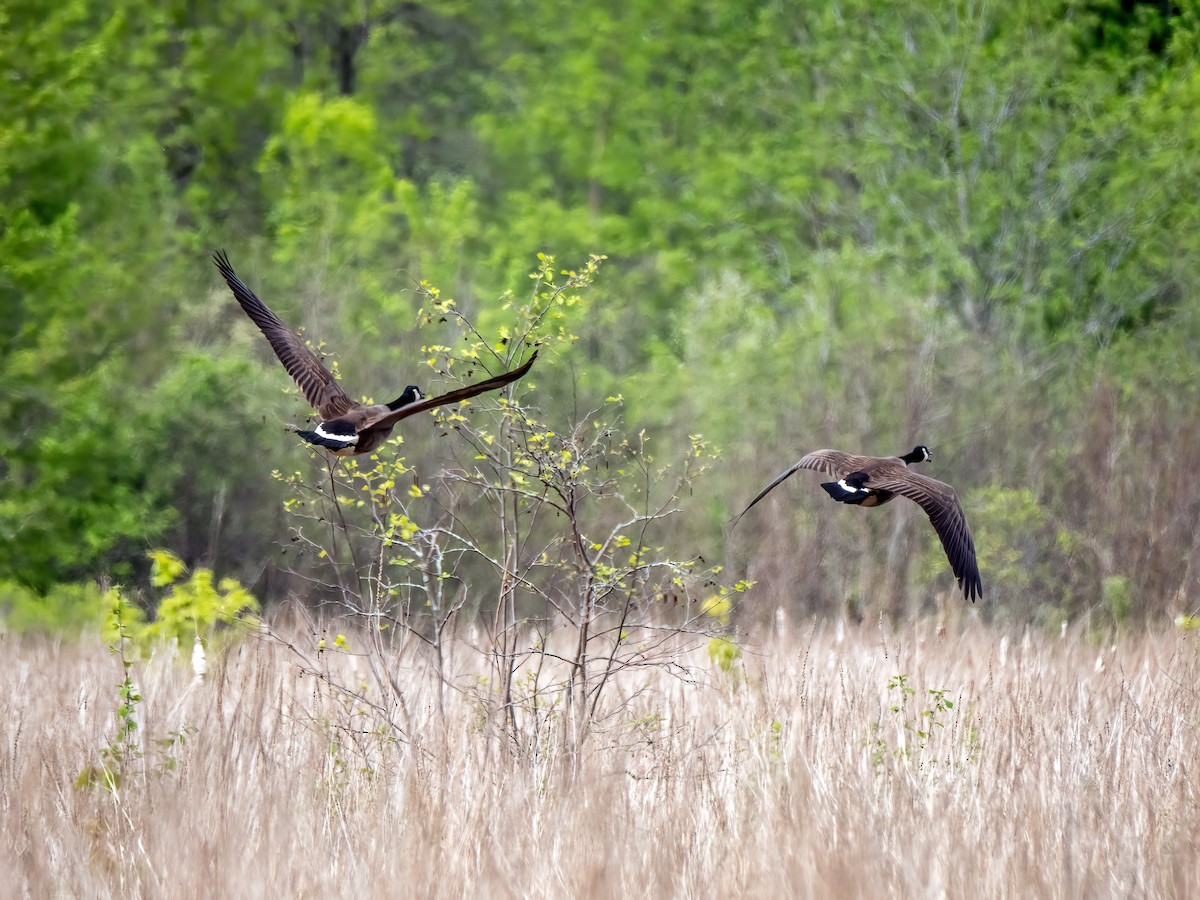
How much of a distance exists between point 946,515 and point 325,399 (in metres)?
3.06

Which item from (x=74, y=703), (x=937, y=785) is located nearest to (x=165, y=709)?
(x=74, y=703)

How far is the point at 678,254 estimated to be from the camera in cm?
2492

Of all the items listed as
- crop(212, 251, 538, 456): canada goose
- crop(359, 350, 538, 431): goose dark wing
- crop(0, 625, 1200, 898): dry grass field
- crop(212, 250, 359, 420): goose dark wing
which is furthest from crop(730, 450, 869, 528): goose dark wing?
crop(359, 350, 538, 431): goose dark wing

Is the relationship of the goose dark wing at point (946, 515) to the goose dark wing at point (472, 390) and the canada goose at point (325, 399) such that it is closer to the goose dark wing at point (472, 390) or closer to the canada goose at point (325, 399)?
the canada goose at point (325, 399)

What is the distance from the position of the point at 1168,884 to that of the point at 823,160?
18251 millimetres

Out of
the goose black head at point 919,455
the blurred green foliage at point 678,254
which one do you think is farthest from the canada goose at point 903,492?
the goose black head at point 919,455

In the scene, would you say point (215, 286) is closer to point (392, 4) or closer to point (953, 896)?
point (392, 4)

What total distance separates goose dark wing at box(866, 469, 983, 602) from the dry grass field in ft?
1.66

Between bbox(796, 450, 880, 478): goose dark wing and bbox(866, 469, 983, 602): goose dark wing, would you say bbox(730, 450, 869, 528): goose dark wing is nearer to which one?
bbox(796, 450, 880, 478): goose dark wing

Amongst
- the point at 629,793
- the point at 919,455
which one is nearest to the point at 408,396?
the point at 629,793

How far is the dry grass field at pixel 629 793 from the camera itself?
16.1ft

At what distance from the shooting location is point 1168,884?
4.86 metres

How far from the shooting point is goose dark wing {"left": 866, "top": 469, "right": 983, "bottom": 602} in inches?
297

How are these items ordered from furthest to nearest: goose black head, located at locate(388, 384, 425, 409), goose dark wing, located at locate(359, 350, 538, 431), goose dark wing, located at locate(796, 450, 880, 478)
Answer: goose dark wing, located at locate(796, 450, 880, 478), goose black head, located at locate(388, 384, 425, 409), goose dark wing, located at locate(359, 350, 538, 431)
